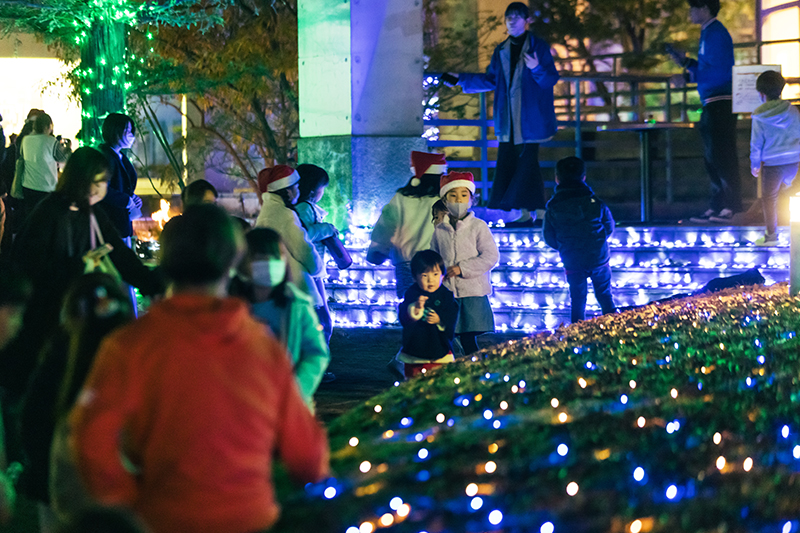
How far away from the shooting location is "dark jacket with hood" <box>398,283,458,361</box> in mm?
6172

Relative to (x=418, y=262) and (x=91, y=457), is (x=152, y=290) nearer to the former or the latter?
(x=418, y=262)

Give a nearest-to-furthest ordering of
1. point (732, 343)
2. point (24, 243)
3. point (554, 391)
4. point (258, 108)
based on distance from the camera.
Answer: point (554, 391) < point (24, 243) < point (732, 343) < point (258, 108)

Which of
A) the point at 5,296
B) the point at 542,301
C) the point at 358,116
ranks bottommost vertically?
the point at 542,301

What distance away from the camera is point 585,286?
8578 millimetres

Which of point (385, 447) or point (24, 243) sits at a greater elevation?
point (24, 243)

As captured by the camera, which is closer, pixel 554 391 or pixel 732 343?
pixel 554 391

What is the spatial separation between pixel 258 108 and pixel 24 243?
13.4 metres

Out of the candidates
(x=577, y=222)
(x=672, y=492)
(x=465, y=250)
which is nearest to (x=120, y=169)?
(x=465, y=250)

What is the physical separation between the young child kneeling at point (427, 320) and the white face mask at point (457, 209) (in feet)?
3.58

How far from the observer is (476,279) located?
7.45 metres

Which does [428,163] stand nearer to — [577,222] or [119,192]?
[577,222]

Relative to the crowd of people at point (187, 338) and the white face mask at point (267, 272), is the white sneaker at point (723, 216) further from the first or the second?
the white face mask at point (267, 272)

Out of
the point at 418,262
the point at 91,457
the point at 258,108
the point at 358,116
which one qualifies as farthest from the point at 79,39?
the point at 91,457

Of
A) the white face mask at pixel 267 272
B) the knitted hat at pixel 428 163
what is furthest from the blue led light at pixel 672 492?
the knitted hat at pixel 428 163
